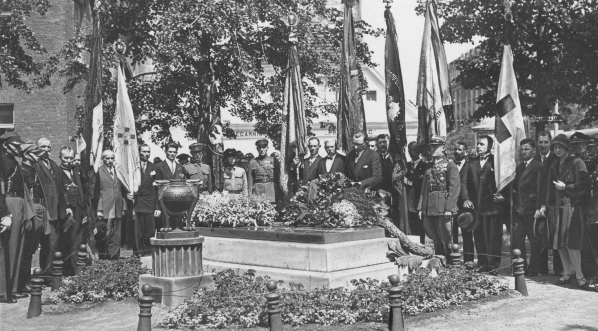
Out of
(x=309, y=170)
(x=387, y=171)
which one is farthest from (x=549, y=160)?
(x=309, y=170)

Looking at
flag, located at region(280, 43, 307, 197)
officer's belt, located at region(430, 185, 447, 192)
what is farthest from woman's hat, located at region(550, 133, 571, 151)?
flag, located at region(280, 43, 307, 197)

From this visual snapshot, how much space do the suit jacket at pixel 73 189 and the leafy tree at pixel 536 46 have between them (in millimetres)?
11224

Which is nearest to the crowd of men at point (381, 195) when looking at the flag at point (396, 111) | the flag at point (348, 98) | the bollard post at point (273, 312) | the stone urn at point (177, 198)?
the flag at point (396, 111)

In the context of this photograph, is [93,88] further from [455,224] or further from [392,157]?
[455,224]

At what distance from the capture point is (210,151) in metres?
19.8

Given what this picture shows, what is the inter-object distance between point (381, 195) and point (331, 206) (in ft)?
6.41

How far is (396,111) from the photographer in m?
15.0

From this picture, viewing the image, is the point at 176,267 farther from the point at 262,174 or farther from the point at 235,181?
the point at 262,174

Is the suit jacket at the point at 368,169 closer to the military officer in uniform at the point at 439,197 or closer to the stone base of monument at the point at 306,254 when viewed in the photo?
the military officer in uniform at the point at 439,197

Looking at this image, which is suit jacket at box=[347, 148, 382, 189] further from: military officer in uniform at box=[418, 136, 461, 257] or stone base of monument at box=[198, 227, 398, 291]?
stone base of monument at box=[198, 227, 398, 291]

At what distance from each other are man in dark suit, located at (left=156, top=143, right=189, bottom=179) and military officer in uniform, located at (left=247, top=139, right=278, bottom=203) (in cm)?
153

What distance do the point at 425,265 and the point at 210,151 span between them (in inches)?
373

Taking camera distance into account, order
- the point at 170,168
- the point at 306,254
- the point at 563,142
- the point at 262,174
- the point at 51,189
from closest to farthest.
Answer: the point at 306,254
the point at 563,142
the point at 51,189
the point at 170,168
the point at 262,174

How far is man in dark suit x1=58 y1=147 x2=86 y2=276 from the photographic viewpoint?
45.0ft
